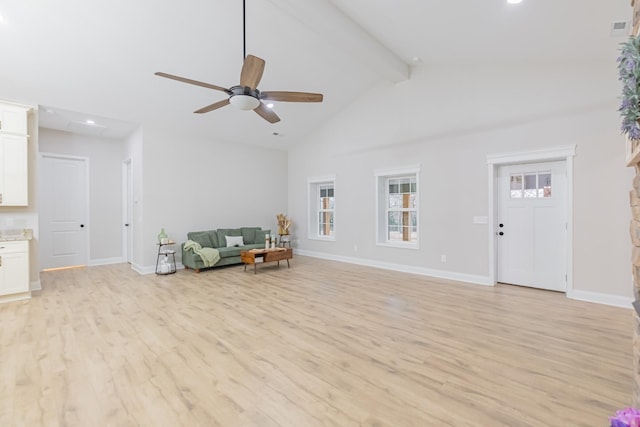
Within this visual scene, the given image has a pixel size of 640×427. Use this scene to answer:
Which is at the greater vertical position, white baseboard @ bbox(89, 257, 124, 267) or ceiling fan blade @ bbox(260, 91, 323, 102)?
ceiling fan blade @ bbox(260, 91, 323, 102)

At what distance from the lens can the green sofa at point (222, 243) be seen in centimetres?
589

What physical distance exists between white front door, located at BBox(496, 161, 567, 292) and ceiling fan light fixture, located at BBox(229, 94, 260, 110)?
4.20 metres

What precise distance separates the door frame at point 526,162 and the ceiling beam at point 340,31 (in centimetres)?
243

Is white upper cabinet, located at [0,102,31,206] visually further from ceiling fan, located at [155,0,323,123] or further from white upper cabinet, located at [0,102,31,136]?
ceiling fan, located at [155,0,323,123]

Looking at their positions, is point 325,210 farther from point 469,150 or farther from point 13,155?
point 13,155

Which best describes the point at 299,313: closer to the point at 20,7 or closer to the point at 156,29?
the point at 156,29

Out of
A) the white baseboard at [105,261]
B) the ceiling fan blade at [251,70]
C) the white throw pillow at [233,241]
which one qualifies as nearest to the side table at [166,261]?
the white throw pillow at [233,241]

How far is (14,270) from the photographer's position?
4.06 metres

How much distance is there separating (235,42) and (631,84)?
440 centimetres

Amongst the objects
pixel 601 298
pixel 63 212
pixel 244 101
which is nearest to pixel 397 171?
pixel 601 298

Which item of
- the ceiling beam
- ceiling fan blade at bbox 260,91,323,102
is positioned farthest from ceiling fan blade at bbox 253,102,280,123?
the ceiling beam

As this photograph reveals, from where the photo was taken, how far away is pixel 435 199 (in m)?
5.48

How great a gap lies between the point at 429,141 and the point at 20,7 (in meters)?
6.00

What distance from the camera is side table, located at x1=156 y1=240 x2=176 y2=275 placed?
18.7 ft
